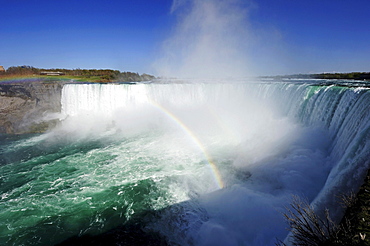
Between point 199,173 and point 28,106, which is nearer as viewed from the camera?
point 199,173

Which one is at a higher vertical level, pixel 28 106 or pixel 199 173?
pixel 28 106

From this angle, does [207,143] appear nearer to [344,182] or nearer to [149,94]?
[344,182]

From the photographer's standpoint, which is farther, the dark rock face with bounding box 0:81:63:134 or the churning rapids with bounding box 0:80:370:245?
the dark rock face with bounding box 0:81:63:134

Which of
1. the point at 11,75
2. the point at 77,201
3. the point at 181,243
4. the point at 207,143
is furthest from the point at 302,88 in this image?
the point at 11,75

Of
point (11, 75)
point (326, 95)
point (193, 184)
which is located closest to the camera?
point (193, 184)

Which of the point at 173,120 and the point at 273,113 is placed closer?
the point at 273,113
